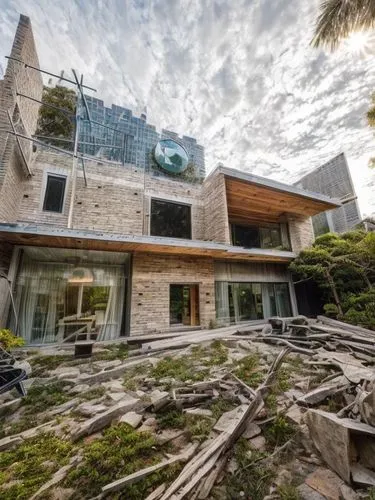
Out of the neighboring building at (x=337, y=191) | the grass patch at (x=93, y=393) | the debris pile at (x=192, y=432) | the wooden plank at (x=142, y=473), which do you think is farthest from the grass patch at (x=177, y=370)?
the neighboring building at (x=337, y=191)

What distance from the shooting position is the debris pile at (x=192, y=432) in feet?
5.54

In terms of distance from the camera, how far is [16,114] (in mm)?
6645

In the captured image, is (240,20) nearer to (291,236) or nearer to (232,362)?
(291,236)

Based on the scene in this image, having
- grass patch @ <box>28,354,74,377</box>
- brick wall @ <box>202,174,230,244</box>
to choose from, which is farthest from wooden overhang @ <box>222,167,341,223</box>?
grass patch @ <box>28,354,74,377</box>

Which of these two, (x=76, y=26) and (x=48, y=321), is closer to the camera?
(x=76, y=26)

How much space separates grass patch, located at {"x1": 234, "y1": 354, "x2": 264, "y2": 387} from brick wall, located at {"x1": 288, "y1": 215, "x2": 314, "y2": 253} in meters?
8.20

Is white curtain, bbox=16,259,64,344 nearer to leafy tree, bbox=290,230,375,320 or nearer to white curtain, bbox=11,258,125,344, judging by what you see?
white curtain, bbox=11,258,125,344

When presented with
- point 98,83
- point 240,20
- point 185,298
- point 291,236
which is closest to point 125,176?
point 98,83

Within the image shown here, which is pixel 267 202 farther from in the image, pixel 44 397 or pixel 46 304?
pixel 44 397

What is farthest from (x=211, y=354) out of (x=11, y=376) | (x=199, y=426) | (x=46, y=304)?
(x=46, y=304)

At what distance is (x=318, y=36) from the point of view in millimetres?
7062

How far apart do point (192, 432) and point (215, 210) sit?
8.18m

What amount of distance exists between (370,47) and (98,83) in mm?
10116

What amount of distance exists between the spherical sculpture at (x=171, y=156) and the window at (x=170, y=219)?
7.40ft
